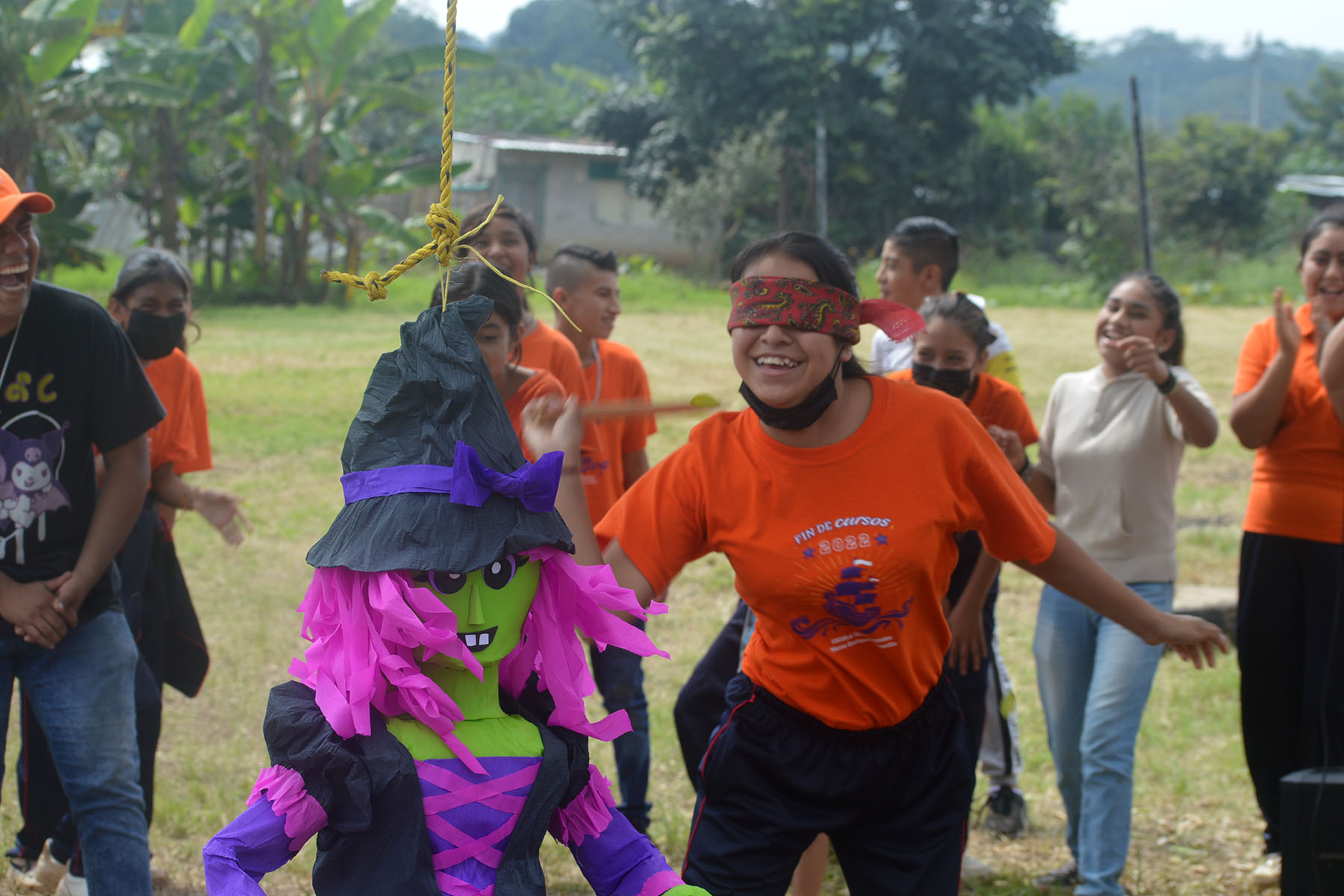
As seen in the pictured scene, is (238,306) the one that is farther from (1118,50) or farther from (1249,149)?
(1118,50)

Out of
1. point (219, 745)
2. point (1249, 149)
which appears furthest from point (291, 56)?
point (1249, 149)

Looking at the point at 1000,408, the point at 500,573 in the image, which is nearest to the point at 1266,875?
the point at 1000,408

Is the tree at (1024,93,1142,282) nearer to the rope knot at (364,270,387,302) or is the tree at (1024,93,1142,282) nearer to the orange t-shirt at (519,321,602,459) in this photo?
the orange t-shirt at (519,321,602,459)

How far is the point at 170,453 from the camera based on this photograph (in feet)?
12.1

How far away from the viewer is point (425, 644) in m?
1.75

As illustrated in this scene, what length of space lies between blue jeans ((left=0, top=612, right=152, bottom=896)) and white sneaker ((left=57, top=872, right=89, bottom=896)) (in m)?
0.68

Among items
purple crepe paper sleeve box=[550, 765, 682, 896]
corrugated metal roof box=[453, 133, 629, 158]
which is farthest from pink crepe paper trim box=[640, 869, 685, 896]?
corrugated metal roof box=[453, 133, 629, 158]

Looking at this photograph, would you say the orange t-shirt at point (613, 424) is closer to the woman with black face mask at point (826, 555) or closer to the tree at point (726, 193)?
the woman with black face mask at point (826, 555)

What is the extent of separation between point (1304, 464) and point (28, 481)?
348 cm

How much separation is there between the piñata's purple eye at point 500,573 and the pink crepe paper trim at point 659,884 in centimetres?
53

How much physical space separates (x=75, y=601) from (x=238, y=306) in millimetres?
18918

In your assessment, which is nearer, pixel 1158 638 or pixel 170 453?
pixel 1158 638

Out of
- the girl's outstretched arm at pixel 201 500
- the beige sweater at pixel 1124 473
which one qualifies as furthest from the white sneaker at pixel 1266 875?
the girl's outstretched arm at pixel 201 500

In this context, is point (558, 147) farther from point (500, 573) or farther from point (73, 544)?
point (500, 573)
